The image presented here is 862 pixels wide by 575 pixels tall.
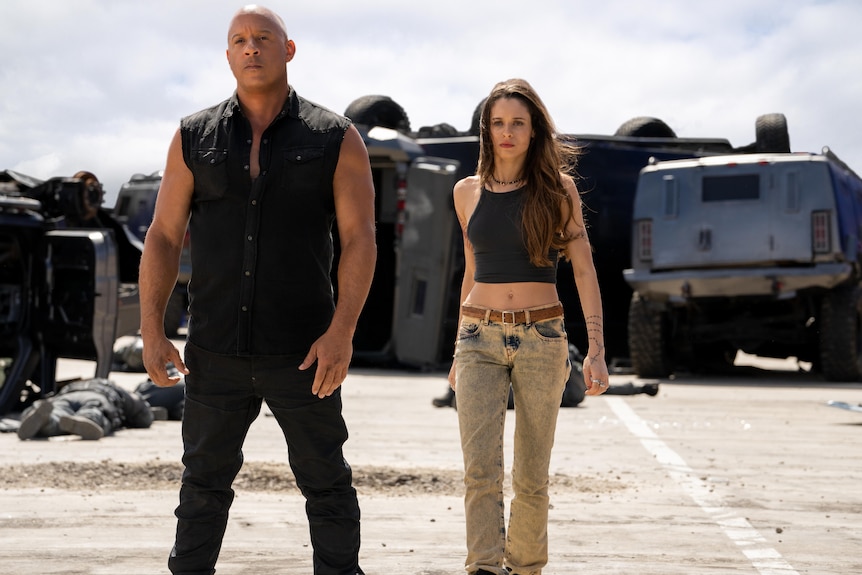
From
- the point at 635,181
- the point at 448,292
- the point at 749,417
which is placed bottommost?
the point at 749,417

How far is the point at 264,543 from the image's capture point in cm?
→ 596

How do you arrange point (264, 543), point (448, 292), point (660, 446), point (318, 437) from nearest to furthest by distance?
point (318, 437)
point (264, 543)
point (660, 446)
point (448, 292)

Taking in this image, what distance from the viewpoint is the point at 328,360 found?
403 centimetres

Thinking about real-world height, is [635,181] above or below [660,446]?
above

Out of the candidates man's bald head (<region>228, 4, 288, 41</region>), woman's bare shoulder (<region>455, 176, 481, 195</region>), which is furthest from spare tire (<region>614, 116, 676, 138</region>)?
man's bald head (<region>228, 4, 288, 41</region>)

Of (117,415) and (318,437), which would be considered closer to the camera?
(318,437)

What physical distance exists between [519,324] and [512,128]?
2.18 ft

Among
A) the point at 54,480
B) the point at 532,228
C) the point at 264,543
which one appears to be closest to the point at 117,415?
the point at 54,480

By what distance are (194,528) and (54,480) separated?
415 cm

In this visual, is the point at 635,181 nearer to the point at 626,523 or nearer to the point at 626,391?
the point at 626,391

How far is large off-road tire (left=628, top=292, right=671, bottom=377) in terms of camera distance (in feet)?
57.8

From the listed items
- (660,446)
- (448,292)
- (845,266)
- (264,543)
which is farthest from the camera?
(448,292)

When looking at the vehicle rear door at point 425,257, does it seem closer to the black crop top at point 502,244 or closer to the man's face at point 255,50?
the black crop top at point 502,244

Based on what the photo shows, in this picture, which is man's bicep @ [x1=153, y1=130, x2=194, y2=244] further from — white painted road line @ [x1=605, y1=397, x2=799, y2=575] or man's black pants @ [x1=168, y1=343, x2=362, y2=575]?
white painted road line @ [x1=605, y1=397, x2=799, y2=575]
